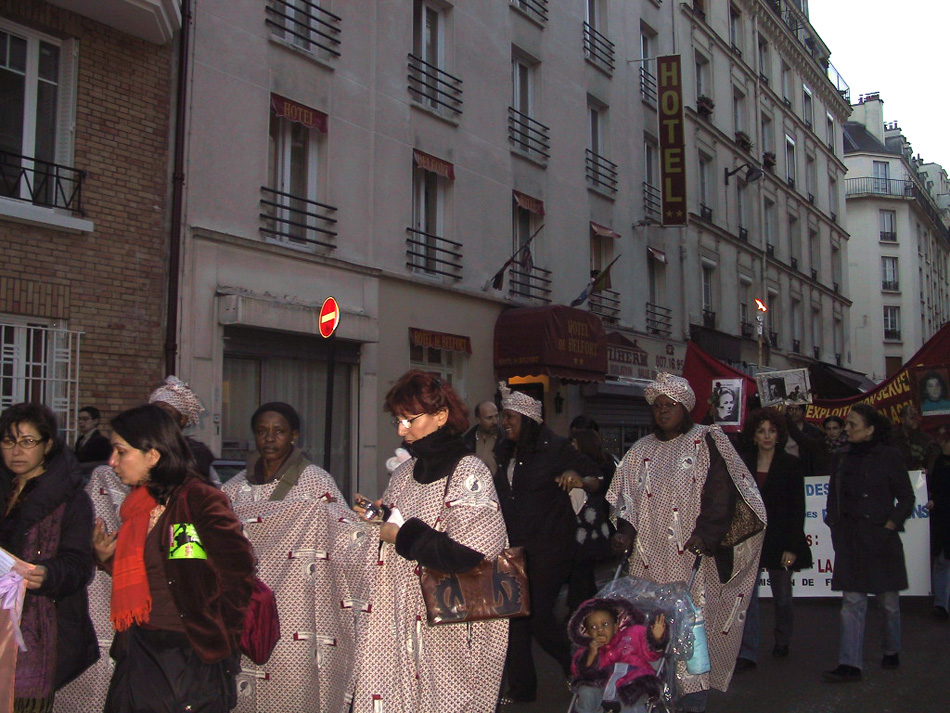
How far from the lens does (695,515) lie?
19.7ft

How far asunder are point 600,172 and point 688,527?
17.3 meters

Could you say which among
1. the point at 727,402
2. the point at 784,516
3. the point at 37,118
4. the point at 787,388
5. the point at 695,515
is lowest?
the point at 784,516

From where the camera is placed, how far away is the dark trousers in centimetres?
621

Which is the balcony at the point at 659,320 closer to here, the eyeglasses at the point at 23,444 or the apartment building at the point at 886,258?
the eyeglasses at the point at 23,444

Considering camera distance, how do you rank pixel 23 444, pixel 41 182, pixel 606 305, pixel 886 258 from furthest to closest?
pixel 886 258
pixel 606 305
pixel 41 182
pixel 23 444

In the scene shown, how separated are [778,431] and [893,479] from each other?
3.16 feet

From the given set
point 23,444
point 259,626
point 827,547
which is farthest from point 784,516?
point 23,444

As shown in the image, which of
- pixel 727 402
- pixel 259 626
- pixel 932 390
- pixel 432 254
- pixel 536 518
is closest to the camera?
pixel 259 626

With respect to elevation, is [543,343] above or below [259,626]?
above

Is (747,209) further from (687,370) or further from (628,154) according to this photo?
(687,370)

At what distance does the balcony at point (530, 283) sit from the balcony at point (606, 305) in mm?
1780

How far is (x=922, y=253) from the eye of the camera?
59406 millimetres

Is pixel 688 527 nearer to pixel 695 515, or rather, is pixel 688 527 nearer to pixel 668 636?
pixel 695 515

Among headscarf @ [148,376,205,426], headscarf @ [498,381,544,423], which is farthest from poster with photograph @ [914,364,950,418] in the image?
headscarf @ [148,376,205,426]
